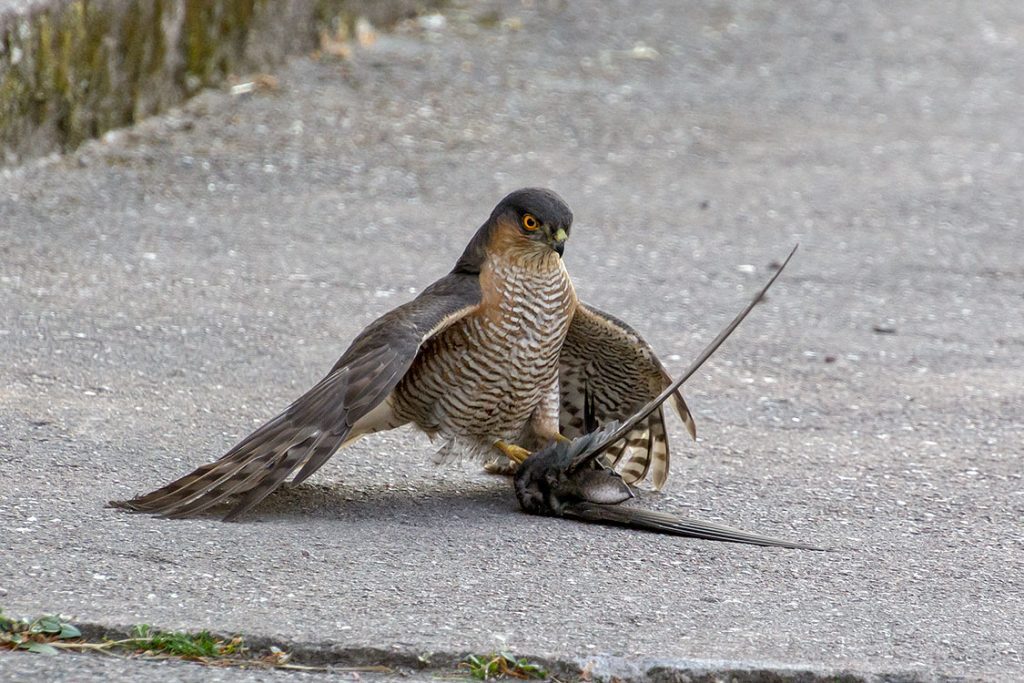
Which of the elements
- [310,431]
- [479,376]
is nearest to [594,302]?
[479,376]

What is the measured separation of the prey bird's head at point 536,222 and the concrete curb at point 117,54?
3.73m

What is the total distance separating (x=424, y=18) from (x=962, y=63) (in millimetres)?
4356

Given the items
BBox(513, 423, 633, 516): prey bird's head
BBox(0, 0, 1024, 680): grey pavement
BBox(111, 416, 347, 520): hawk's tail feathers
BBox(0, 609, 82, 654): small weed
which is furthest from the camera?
BBox(513, 423, 633, 516): prey bird's head

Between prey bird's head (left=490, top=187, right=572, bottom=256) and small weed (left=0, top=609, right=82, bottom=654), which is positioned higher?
prey bird's head (left=490, top=187, right=572, bottom=256)

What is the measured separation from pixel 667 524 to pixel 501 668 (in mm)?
1119

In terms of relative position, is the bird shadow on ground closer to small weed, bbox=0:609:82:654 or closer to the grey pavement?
the grey pavement

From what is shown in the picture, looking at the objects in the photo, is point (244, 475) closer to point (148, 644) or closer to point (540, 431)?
point (148, 644)

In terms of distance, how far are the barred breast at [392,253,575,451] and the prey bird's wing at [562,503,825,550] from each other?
1.21 feet

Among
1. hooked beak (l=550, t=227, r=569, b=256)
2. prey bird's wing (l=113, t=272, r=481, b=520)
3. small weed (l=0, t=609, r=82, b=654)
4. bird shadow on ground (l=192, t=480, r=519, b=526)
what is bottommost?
bird shadow on ground (l=192, t=480, r=519, b=526)

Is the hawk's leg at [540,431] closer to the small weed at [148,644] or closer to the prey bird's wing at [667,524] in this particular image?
the prey bird's wing at [667,524]

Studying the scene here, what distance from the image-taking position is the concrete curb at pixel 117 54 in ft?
24.8

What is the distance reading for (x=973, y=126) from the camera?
10602 mm

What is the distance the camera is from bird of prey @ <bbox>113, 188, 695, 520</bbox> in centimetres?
416

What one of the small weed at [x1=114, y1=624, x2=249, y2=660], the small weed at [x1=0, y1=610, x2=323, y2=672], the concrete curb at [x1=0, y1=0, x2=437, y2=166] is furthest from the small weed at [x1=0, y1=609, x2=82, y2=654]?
the concrete curb at [x1=0, y1=0, x2=437, y2=166]
